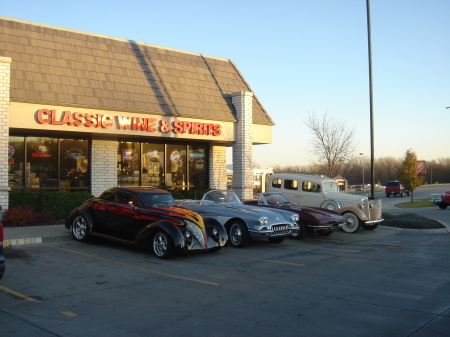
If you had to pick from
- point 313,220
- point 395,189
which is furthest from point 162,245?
point 395,189

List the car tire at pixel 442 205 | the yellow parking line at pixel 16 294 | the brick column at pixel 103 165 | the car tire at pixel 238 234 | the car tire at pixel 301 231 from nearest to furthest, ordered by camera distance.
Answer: the yellow parking line at pixel 16 294
the car tire at pixel 238 234
the car tire at pixel 301 231
the brick column at pixel 103 165
the car tire at pixel 442 205

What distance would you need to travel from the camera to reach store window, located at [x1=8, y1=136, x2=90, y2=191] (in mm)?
17000

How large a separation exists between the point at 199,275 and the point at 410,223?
1147 centimetres

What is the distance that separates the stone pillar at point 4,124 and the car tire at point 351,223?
1105 centimetres

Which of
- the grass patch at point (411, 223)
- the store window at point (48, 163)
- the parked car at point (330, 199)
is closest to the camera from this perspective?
the parked car at point (330, 199)

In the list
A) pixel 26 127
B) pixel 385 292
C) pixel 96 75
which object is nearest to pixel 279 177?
pixel 96 75

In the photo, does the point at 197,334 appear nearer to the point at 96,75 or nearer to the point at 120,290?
the point at 120,290

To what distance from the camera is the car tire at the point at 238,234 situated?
12156mm

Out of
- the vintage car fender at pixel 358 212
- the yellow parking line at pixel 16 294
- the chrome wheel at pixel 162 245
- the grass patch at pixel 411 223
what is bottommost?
the yellow parking line at pixel 16 294

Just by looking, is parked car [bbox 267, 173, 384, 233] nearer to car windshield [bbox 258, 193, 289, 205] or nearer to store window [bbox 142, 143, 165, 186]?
car windshield [bbox 258, 193, 289, 205]

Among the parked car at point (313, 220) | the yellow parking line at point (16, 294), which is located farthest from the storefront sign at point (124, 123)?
the yellow parking line at point (16, 294)

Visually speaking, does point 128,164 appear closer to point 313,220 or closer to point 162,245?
point 313,220

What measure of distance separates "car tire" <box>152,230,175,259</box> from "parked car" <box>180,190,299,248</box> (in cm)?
244

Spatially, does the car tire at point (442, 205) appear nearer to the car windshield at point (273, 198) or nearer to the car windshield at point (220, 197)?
the car windshield at point (273, 198)
